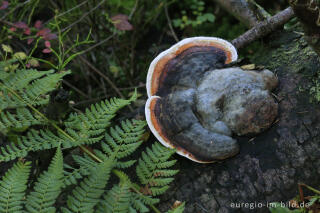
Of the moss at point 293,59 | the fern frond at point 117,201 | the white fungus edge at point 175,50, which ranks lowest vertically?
the fern frond at point 117,201

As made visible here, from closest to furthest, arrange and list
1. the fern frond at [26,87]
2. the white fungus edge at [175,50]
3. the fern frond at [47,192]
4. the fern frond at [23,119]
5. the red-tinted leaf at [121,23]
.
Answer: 1. the fern frond at [47,192]
2. the fern frond at [23,119]
3. the fern frond at [26,87]
4. the white fungus edge at [175,50]
5. the red-tinted leaf at [121,23]

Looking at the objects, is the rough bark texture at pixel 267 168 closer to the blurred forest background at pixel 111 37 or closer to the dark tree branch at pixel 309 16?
the dark tree branch at pixel 309 16

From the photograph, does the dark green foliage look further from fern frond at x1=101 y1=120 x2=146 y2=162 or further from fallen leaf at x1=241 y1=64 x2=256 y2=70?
fallen leaf at x1=241 y1=64 x2=256 y2=70

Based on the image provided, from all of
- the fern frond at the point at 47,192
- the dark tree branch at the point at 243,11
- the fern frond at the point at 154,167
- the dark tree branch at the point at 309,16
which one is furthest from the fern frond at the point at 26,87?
the dark tree branch at the point at 243,11

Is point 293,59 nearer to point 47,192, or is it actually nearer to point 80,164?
point 80,164

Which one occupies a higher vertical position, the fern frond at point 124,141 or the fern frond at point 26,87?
the fern frond at point 26,87

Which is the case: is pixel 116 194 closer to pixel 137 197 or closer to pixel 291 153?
pixel 137 197

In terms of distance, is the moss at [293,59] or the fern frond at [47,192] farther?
the moss at [293,59]

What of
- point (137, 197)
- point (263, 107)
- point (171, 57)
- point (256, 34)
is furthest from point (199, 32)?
point (137, 197)
